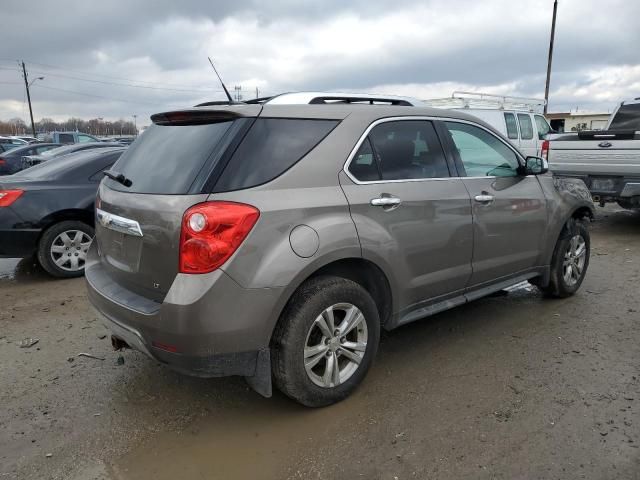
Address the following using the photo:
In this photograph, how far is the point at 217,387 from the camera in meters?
3.39

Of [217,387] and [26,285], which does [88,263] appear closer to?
[217,387]

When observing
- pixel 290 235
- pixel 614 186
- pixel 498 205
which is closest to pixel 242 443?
pixel 290 235

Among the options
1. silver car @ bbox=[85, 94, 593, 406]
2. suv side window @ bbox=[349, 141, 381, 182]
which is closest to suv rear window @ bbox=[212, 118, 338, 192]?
silver car @ bbox=[85, 94, 593, 406]

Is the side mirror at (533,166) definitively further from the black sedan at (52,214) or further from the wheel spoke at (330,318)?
the black sedan at (52,214)

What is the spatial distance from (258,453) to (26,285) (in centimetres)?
426

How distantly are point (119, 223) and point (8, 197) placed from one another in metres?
3.45

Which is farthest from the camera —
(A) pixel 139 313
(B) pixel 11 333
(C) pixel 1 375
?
(B) pixel 11 333

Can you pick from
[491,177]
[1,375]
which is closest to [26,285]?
[1,375]

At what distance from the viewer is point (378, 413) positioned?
3.03 meters

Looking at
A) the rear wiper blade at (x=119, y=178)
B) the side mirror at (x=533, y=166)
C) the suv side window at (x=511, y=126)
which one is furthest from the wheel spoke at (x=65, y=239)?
the suv side window at (x=511, y=126)

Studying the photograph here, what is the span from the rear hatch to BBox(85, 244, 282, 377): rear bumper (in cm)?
12

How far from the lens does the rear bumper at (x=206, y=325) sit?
2521 mm

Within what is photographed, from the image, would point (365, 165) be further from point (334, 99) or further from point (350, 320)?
point (350, 320)

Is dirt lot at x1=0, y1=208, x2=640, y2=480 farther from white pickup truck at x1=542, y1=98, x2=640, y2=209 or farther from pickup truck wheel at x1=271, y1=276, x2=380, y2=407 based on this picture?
white pickup truck at x1=542, y1=98, x2=640, y2=209
